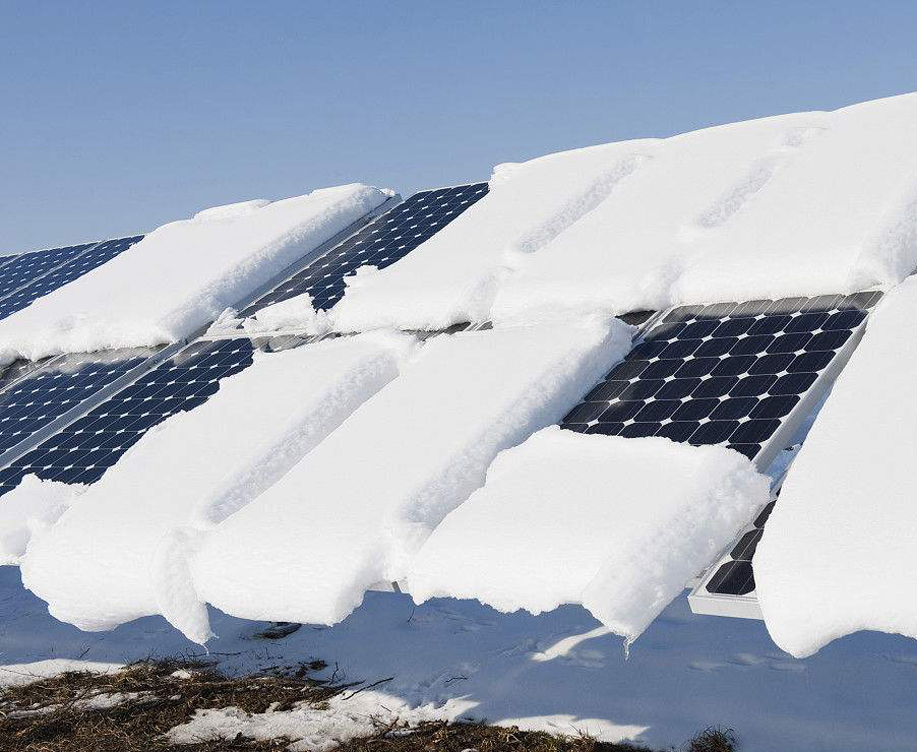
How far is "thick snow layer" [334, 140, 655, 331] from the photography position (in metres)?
10.3

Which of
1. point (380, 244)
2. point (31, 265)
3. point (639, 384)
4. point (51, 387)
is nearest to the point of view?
point (639, 384)

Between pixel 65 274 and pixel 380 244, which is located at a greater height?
pixel 380 244

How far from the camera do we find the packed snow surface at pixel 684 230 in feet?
27.8

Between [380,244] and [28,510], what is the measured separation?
6.04 meters

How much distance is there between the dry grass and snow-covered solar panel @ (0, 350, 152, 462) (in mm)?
2669

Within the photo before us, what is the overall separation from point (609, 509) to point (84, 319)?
940 centimetres

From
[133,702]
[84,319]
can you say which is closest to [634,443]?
[133,702]

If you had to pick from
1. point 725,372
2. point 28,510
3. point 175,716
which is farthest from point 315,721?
point 725,372

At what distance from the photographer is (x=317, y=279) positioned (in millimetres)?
13148

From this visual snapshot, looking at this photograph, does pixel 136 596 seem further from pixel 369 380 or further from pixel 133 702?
pixel 133 702

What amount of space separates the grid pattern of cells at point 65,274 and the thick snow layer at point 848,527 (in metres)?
13.6

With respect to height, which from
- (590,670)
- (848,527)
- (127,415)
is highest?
(848,527)

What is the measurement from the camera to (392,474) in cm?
730

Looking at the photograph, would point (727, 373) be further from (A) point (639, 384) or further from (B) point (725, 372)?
(A) point (639, 384)
